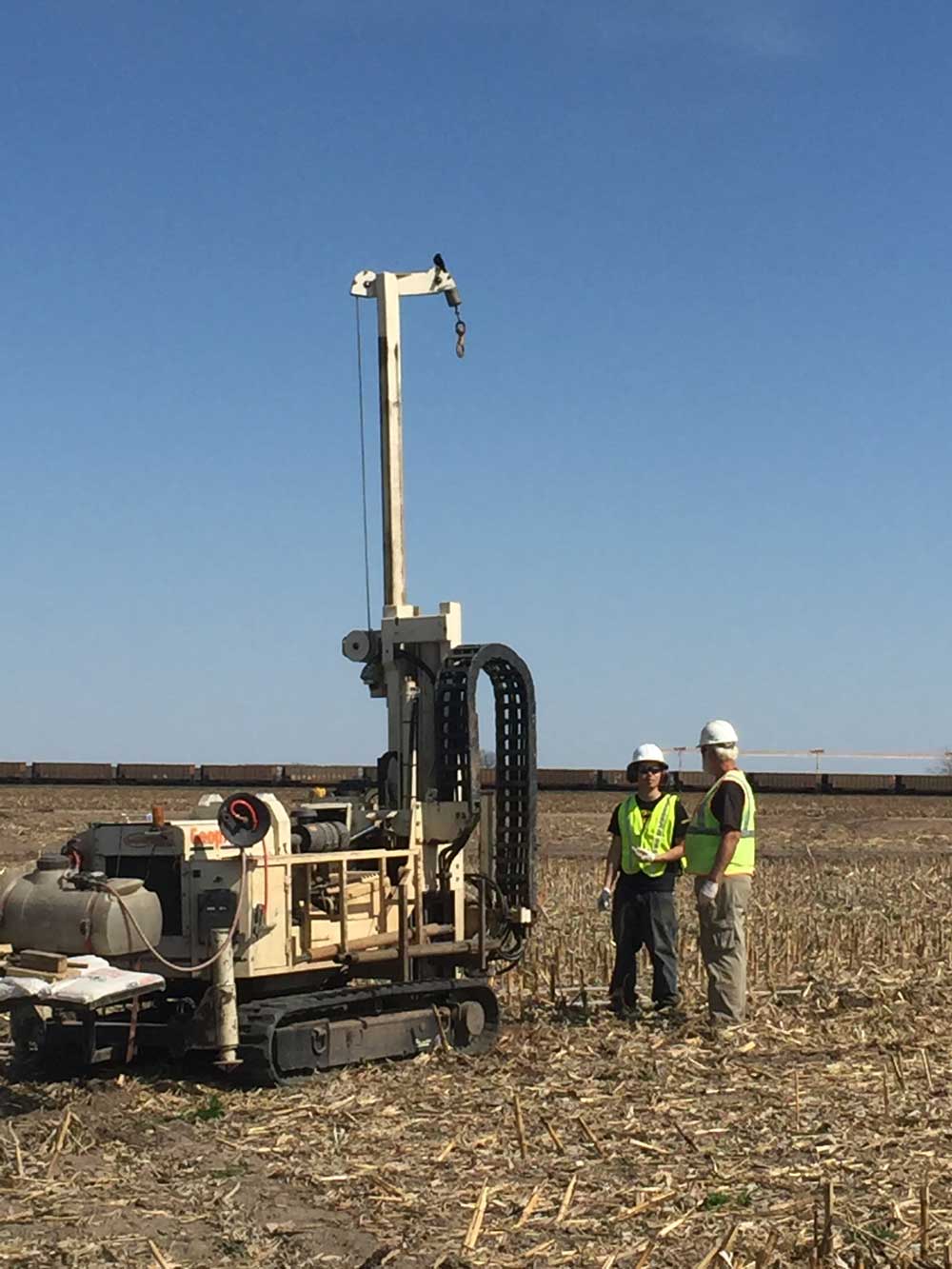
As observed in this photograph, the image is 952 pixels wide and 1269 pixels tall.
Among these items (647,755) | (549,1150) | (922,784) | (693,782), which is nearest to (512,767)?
(647,755)

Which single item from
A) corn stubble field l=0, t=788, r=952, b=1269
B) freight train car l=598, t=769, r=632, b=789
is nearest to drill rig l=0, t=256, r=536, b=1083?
corn stubble field l=0, t=788, r=952, b=1269

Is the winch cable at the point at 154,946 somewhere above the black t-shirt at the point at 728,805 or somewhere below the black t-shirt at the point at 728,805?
below

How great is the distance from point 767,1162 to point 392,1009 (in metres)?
3.60

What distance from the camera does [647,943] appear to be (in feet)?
41.5

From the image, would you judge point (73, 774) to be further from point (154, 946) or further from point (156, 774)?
point (154, 946)

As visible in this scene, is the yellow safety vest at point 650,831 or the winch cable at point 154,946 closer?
the winch cable at point 154,946

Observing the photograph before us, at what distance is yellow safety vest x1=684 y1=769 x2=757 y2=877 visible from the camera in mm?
12078

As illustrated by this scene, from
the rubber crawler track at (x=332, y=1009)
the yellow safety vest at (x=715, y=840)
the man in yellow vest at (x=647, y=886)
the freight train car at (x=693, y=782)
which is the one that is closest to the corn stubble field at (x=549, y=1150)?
the rubber crawler track at (x=332, y=1009)

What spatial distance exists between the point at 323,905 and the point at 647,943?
2857mm

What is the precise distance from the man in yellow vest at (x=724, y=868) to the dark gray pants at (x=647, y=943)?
506mm

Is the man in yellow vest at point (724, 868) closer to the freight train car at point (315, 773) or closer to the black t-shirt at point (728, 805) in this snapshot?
the black t-shirt at point (728, 805)

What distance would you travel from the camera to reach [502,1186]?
7637 millimetres

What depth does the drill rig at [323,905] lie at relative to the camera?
9828 millimetres

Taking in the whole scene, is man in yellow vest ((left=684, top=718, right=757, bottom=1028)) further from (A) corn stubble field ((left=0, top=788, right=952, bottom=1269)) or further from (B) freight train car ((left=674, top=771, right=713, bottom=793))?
(B) freight train car ((left=674, top=771, right=713, bottom=793))
